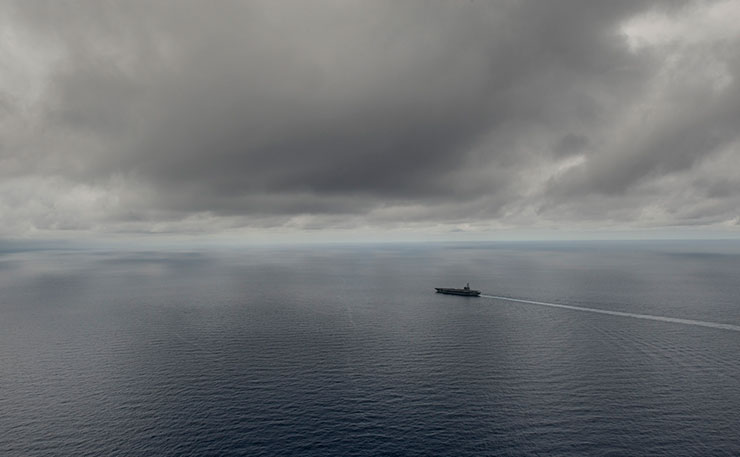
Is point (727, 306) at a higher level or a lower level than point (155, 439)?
higher

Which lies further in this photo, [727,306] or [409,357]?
[727,306]

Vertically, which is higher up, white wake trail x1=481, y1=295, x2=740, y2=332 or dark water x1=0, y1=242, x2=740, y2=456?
white wake trail x1=481, y1=295, x2=740, y2=332

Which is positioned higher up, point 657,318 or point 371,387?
point 657,318

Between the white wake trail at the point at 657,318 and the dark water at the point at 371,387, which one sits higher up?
the white wake trail at the point at 657,318

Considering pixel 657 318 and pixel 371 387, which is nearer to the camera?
pixel 371 387

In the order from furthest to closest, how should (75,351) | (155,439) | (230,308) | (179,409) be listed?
(230,308) < (75,351) < (179,409) < (155,439)

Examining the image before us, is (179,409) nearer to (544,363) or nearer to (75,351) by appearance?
(75,351)

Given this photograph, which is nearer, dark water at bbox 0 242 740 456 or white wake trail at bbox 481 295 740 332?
dark water at bbox 0 242 740 456

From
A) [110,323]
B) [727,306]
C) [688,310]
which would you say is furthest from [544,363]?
[110,323]

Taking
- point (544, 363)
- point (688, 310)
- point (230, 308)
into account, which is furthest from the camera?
point (230, 308)

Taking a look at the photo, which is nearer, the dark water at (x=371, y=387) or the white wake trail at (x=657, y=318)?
the dark water at (x=371, y=387)
